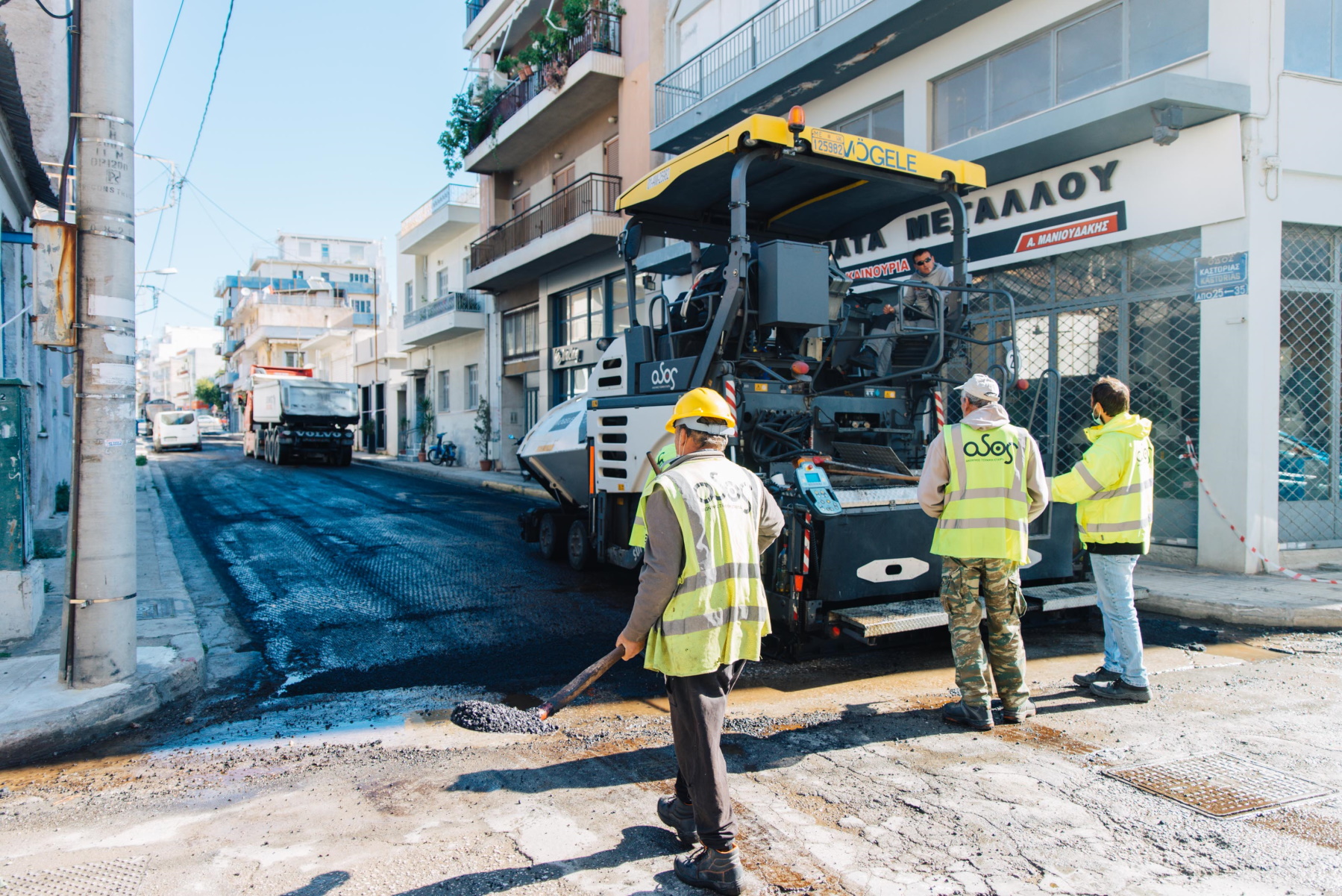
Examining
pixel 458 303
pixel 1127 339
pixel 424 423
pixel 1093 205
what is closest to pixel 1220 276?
pixel 1127 339

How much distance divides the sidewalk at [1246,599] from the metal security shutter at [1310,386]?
3.75ft

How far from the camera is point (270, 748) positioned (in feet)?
13.7

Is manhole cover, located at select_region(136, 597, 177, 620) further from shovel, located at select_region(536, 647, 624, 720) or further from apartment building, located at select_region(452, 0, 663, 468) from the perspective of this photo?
apartment building, located at select_region(452, 0, 663, 468)

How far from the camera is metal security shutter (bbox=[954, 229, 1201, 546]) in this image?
8828mm

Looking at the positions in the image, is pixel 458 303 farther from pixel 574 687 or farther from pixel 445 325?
pixel 574 687

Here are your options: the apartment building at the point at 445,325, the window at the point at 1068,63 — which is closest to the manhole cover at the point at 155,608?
the window at the point at 1068,63

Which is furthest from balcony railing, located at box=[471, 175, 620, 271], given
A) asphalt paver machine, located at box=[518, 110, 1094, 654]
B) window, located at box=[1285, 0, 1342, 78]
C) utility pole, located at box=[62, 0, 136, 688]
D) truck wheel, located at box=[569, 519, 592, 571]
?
utility pole, located at box=[62, 0, 136, 688]

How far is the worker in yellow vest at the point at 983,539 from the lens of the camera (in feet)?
14.4

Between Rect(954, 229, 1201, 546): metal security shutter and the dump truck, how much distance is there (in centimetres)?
2133

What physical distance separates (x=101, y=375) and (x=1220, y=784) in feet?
19.4

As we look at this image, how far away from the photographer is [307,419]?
2592 cm

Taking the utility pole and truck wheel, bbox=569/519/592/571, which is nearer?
the utility pole

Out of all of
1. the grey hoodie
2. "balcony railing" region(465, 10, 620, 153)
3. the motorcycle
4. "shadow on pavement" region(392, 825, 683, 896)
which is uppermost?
"balcony railing" region(465, 10, 620, 153)

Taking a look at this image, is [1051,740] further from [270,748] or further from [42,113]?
[42,113]
